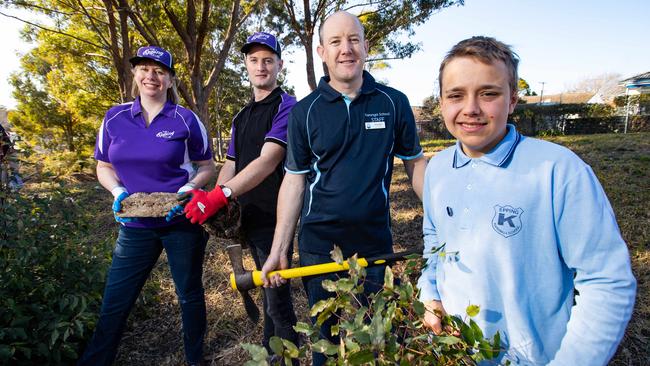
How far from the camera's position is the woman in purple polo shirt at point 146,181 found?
243 centimetres

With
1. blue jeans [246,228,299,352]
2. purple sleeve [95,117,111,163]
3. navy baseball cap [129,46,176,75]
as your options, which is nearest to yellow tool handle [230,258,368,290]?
blue jeans [246,228,299,352]

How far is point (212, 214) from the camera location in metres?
2.13

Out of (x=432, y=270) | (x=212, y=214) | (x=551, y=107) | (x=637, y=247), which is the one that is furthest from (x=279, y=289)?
(x=551, y=107)

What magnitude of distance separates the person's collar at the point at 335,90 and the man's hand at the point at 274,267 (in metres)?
0.84

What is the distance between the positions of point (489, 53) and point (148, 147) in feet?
6.76

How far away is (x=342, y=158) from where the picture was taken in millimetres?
1884

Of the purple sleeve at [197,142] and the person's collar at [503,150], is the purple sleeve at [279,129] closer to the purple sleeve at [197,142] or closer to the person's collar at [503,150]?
the purple sleeve at [197,142]

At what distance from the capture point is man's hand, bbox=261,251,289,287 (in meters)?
1.90

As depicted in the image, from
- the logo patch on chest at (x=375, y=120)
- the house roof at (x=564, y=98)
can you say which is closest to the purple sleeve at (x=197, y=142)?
the logo patch on chest at (x=375, y=120)

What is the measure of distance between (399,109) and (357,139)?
0.29 m

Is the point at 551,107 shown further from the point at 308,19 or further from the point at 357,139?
the point at 357,139

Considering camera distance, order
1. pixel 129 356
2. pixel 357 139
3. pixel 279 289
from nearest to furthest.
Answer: pixel 357 139 → pixel 279 289 → pixel 129 356

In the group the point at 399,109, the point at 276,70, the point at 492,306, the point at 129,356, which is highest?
the point at 276,70

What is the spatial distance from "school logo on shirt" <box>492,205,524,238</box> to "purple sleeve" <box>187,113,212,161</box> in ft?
6.73
